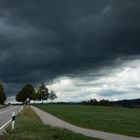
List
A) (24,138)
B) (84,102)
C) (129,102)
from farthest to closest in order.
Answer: (84,102), (129,102), (24,138)

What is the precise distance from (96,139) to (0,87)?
16067cm

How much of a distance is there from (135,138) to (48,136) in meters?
4.57

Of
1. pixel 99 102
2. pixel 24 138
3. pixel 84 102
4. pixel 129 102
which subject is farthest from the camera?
pixel 84 102

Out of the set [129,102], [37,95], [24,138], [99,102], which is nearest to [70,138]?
[24,138]

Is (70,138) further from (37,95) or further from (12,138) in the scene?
(37,95)

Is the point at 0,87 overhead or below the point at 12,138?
overhead

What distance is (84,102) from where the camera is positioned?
633 feet

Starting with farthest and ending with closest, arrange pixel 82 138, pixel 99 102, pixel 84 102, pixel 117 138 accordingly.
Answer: pixel 84 102, pixel 99 102, pixel 117 138, pixel 82 138

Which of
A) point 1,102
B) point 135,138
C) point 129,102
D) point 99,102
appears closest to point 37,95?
point 1,102

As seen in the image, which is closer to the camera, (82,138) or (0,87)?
(82,138)

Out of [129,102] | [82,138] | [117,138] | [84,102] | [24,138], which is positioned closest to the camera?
[24,138]

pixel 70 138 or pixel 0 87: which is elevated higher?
pixel 0 87

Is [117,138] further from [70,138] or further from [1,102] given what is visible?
[1,102]

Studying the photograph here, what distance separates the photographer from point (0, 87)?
177625mm
